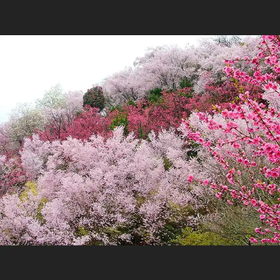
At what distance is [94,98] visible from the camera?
33.4 ft

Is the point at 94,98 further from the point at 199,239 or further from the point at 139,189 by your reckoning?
the point at 199,239

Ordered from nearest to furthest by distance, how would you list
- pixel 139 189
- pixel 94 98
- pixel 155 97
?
1. pixel 139 189
2. pixel 155 97
3. pixel 94 98

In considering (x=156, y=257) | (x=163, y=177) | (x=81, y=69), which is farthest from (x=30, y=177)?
(x=156, y=257)

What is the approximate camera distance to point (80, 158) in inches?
190

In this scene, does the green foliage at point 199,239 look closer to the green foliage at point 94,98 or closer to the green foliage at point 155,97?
the green foliage at point 155,97

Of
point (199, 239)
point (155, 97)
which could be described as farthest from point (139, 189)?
point (155, 97)

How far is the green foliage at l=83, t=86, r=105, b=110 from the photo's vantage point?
9.95 meters

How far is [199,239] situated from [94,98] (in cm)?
749

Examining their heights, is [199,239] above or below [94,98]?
below

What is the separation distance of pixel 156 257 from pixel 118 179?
1.56 meters

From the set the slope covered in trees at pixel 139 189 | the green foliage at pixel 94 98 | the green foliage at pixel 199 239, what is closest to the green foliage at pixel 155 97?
the slope covered in trees at pixel 139 189

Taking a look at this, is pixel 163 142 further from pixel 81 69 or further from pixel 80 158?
pixel 81 69

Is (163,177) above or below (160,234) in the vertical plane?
above

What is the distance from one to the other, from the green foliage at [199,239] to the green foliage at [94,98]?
694 cm
